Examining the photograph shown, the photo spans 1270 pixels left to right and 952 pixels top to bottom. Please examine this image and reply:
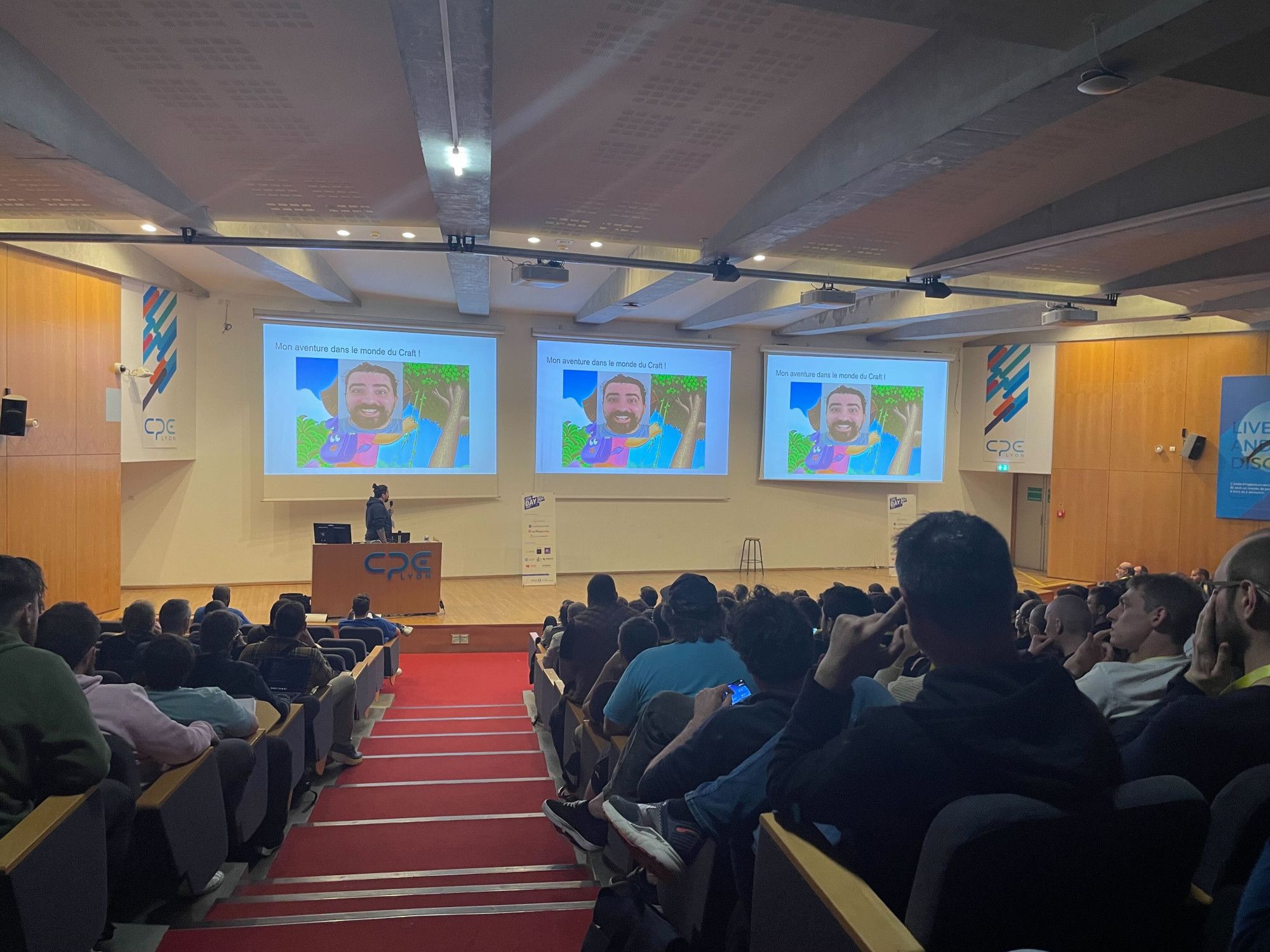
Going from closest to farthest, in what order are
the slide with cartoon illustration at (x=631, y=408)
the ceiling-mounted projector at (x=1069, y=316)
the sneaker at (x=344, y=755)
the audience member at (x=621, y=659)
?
the audience member at (x=621, y=659), the sneaker at (x=344, y=755), the ceiling-mounted projector at (x=1069, y=316), the slide with cartoon illustration at (x=631, y=408)

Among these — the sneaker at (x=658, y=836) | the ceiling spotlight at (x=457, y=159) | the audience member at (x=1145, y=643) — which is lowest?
the sneaker at (x=658, y=836)

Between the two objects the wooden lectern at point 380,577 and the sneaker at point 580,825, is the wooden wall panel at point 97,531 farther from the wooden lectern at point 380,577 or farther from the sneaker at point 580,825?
the sneaker at point 580,825

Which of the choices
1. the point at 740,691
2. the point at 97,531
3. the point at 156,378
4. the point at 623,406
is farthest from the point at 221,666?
the point at 623,406

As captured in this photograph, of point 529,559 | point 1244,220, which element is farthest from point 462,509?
point 1244,220

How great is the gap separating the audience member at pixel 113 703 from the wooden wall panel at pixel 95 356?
19.8 ft

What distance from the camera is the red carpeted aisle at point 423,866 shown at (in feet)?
7.92

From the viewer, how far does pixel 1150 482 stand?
1063cm

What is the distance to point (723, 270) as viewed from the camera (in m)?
6.04

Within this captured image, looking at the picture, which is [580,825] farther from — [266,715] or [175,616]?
[175,616]

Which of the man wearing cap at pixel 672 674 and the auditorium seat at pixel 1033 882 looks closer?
the auditorium seat at pixel 1033 882

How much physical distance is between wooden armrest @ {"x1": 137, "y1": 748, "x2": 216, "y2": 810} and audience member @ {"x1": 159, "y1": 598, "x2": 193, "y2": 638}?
1.42 m

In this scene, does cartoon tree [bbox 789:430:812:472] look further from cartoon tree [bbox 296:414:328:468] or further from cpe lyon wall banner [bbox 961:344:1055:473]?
cartoon tree [bbox 296:414:328:468]

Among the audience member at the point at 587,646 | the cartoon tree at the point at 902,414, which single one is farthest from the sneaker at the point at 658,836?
the cartoon tree at the point at 902,414

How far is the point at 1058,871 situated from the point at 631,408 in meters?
9.80
